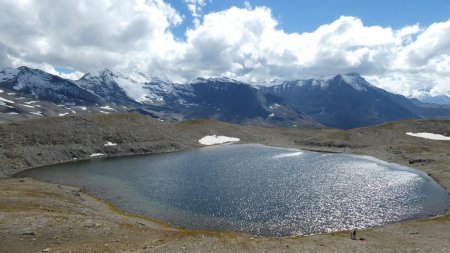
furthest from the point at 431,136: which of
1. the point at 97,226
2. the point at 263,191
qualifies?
the point at 97,226

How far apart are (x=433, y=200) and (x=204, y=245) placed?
54843 mm

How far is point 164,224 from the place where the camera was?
5947cm

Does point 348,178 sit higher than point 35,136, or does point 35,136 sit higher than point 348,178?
point 35,136

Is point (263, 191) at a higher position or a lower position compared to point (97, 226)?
lower

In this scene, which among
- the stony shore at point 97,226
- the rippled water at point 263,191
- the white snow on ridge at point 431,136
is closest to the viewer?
Result: the stony shore at point 97,226

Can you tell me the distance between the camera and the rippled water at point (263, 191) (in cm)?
6322

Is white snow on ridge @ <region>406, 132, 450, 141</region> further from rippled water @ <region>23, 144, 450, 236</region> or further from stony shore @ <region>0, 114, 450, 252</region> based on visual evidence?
rippled water @ <region>23, 144, 450, 236</region>

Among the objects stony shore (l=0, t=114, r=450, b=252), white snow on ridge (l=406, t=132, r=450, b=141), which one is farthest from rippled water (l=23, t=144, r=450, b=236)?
white snow on ridge (l=406, t=132, r=450, b=141)

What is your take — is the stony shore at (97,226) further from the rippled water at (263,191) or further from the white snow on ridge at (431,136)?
the white snow on ridge at (431,136)

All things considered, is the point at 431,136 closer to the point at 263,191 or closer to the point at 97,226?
the point at 263,191

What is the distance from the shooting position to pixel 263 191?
83625 mm

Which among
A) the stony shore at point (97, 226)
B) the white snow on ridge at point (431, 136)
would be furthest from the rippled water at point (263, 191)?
the white snow on ridge at point (431, 136)

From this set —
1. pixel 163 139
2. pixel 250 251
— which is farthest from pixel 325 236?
pixel 163 139

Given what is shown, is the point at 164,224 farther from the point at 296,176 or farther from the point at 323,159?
the point at 323,159
